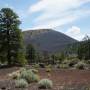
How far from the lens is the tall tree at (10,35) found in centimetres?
4972

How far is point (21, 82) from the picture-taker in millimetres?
22359

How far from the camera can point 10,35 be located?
1967 inches

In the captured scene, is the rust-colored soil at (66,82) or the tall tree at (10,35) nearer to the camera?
the rust-colored soil at (66,82)

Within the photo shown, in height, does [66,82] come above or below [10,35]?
below

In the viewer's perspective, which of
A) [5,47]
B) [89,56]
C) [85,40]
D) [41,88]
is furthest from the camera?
[85,40]

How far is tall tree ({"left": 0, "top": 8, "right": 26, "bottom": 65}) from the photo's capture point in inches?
1957

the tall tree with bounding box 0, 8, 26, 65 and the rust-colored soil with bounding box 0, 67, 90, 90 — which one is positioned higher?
the tall tree with bounding box 0, 8, 26, 65

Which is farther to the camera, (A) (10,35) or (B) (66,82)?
(A) (10,35)

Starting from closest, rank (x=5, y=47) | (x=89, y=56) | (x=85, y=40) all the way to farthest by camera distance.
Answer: (x=5, y=47)
(x=89, y=56)
(x=85, y=40)

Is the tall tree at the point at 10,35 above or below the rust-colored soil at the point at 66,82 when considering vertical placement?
above

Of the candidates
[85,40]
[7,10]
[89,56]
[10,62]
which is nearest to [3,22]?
[7,10]

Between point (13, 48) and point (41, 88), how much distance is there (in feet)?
94.5

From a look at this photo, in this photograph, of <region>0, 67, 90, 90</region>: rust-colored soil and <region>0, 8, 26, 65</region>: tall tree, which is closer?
<region>0, 67, 90, 90</region>: rust-colored soil

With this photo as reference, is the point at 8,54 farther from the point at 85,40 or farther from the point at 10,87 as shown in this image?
the point at 85,40
